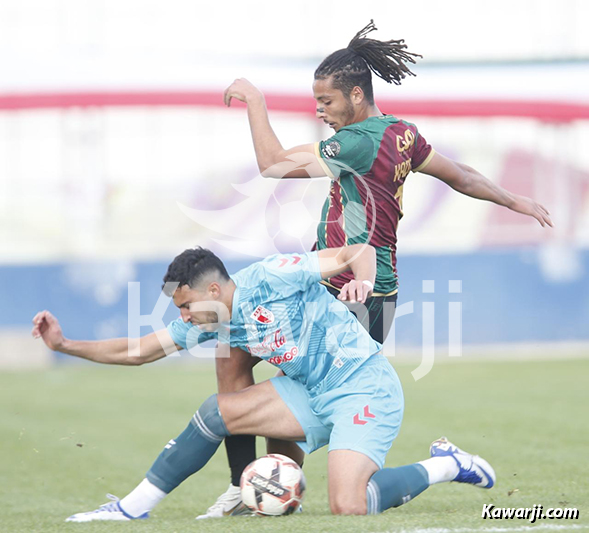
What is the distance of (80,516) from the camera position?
16.9 ft

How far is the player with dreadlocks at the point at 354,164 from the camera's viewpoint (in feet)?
17.4

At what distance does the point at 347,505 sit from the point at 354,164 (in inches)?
71.0

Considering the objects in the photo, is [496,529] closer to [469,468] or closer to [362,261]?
[469,468]

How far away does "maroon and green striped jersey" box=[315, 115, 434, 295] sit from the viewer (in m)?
5.38

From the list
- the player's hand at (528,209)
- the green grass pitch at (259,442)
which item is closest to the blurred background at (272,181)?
the green grass pitch at (259,442)

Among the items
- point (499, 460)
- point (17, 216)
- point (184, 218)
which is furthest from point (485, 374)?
point (17, 216)

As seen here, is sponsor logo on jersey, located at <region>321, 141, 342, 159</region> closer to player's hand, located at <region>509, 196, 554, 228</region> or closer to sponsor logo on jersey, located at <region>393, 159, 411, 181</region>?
sponsor logo on jersey, located at <region>393, 159, 411, 181</region>

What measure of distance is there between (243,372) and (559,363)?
9.88 metres

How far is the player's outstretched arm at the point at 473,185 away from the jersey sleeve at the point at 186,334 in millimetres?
1623

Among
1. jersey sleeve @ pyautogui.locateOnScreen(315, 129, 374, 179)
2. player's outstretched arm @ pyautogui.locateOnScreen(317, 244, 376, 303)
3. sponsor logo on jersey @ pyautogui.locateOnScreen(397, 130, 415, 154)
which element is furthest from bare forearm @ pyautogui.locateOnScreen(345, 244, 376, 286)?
sponsor logo on jersey @ pyautogui.locateOnScreen(397, 130, 415, 154)

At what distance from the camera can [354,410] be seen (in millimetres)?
5332

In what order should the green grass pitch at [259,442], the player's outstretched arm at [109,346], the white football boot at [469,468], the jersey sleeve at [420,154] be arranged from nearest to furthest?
the green grass pitch at [259,442] < the player's outstretched arm at [109,346] < the white football boot at [469,468] < the jersey sleeve at [420,154]

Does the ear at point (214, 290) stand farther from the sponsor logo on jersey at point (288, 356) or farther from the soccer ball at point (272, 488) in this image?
Answer: the soccer ball at point (272, 488)

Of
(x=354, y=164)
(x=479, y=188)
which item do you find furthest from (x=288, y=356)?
(x=479, y=188)
